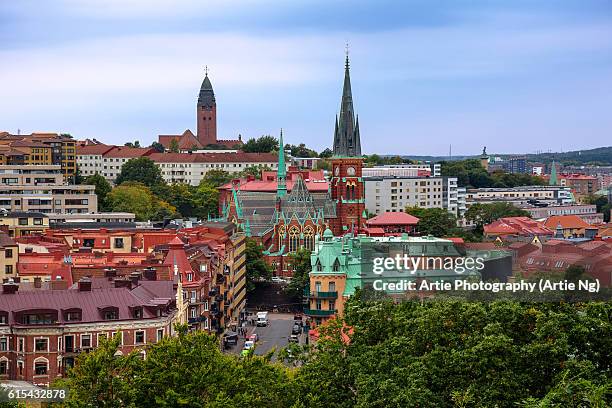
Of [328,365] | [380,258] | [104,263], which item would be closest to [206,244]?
[104,263]

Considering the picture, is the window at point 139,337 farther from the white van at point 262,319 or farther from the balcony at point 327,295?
the white van at point 262,319

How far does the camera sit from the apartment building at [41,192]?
7042 inches

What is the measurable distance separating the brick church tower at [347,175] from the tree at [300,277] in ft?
103

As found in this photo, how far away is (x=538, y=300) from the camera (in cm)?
6569

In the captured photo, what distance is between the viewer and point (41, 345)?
81.0 m

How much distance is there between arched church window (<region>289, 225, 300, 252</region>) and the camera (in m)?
174

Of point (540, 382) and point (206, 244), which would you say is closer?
point (540, 382)

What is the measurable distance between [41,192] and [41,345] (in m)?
102

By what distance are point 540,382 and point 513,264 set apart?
9.15 m

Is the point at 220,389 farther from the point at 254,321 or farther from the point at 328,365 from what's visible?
the point at 254,321

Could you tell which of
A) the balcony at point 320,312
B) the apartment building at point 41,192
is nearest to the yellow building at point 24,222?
the apartment building at point 41,192

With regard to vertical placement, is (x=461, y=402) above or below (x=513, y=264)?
below

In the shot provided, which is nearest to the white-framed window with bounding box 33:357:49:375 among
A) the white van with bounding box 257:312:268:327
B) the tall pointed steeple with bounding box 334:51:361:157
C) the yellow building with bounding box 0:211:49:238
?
the white van with bounding box 257:312:268:327

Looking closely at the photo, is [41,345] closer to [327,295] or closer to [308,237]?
[327,295]
